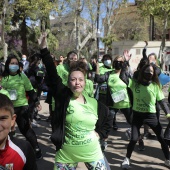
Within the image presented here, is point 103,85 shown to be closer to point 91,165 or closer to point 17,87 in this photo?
point 17,87

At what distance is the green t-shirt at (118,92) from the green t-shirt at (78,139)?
2789mm

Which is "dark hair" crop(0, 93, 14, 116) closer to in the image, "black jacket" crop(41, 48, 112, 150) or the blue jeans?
"black jacket" crop(41, 48, 112, 150)

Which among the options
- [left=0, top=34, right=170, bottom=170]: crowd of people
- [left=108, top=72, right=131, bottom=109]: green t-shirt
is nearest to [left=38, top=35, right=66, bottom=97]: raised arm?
[left=0, top=34, right=170, bottom=170]: crowd of people

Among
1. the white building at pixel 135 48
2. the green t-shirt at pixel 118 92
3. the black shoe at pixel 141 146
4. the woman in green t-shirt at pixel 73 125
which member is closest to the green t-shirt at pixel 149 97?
the green t-shirt at pixel 118 92

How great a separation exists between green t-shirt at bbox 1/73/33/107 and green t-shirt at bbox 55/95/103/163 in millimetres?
2180

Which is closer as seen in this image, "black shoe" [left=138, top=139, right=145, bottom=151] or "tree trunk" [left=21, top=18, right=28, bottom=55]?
"black shoe" [left=138, top=139, right=145, bottom=151]

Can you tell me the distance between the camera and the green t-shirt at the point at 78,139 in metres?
2.80

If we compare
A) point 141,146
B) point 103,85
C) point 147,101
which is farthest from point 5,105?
point 103,85

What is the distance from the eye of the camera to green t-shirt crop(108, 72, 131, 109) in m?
5.61

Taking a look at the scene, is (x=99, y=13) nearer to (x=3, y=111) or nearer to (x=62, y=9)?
(x=62, y=9)

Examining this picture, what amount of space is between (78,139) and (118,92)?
291 centimetres

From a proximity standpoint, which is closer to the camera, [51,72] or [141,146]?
[51,72]

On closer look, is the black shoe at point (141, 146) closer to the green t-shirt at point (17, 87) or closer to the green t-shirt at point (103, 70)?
the green t-shirt at point (103, 70)

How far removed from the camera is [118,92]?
18.4 ft
